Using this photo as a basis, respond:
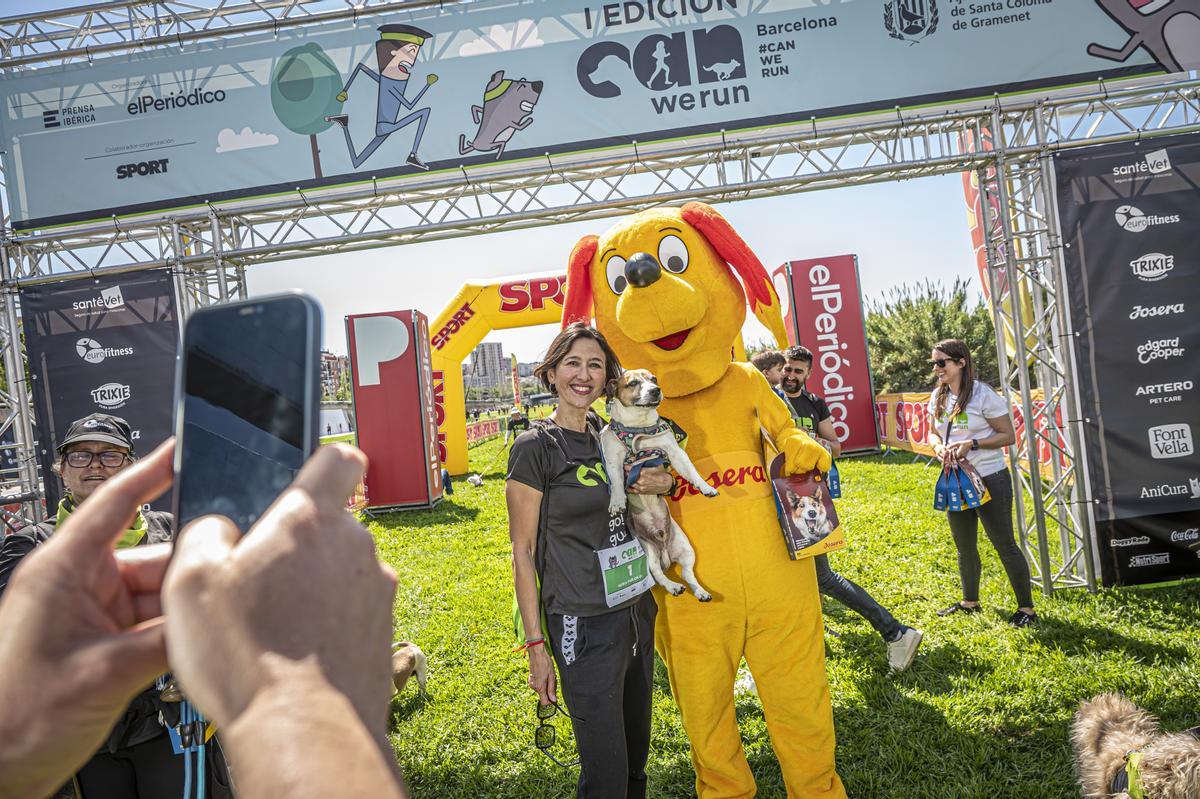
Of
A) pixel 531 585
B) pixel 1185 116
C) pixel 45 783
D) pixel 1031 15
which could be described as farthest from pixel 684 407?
pixel 1185 116

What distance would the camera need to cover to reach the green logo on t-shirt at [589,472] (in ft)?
8.20

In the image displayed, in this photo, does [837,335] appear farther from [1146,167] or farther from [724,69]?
[724,69]

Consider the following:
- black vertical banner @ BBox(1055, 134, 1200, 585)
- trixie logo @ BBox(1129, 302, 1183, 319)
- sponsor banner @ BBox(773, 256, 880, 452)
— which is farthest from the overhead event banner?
sponsor banner @ BBox(773, 256, 880, 452)

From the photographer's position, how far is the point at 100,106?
197 inches

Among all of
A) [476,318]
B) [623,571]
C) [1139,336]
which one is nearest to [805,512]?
[623,571]

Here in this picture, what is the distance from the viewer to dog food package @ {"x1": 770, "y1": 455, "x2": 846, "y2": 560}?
2.79 metres

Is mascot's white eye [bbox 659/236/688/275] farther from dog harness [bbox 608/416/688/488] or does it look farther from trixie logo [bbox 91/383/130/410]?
trixie logo [bbox 91/383/130/410]

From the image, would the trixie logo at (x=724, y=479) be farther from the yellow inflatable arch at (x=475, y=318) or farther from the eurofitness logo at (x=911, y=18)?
the yellow inflatable arch at (x=475, y=318)

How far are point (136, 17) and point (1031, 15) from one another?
6.52m

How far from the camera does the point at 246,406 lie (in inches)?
32.4

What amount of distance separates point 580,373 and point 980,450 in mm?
3526

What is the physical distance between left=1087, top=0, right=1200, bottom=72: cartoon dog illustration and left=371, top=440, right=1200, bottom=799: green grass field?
12.6ft

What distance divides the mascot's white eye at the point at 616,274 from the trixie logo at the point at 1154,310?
14.4 ft

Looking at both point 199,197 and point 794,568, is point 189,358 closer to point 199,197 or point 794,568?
point 794,568
